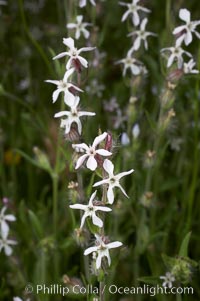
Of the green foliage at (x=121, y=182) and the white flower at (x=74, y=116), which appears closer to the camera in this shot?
the white flower at (x=74, y=116)

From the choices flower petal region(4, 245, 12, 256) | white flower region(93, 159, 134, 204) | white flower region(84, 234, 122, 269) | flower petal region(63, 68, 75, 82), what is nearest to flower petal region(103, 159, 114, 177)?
white flower region(93, 159, 134, 204)

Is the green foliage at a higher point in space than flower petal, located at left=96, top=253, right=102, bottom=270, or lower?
higher

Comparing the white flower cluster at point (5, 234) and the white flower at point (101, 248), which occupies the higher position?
the white flower cluster at point (5, 234)

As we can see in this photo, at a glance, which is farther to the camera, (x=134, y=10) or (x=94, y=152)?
(x=134, y=10)

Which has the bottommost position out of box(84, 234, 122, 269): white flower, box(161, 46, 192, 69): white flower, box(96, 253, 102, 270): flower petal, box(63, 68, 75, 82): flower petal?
box(96, 253, 102, 270): flower petal

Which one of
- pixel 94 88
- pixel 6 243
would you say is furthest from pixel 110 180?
pixel 94 88

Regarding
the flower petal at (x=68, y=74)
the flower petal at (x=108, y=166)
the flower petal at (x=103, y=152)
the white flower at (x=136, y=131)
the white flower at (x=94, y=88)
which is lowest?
the flower petal at (x=108, y=166)

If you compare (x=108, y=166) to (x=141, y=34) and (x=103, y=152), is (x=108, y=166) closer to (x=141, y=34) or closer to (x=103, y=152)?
(x=103, y=152)

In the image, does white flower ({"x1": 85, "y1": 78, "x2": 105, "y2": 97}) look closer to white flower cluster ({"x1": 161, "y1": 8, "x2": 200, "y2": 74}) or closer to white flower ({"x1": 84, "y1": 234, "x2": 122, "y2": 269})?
white flower cluster ({"x1": 161, "y1": 8, "x2": 200, "y2": 74})

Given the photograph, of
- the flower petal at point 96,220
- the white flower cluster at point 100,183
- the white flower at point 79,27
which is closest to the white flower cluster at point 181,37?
the white flower at point 79,27

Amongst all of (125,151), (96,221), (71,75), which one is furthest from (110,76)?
(96,221)

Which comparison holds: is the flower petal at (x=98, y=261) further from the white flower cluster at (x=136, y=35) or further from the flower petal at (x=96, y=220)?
the white flower cluster at (x=136, y=35)

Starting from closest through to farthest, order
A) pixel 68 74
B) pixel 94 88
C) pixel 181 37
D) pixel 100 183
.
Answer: pixel 100 183 → pixel 68 74 → pixel 181 37 → pixel 94 88
